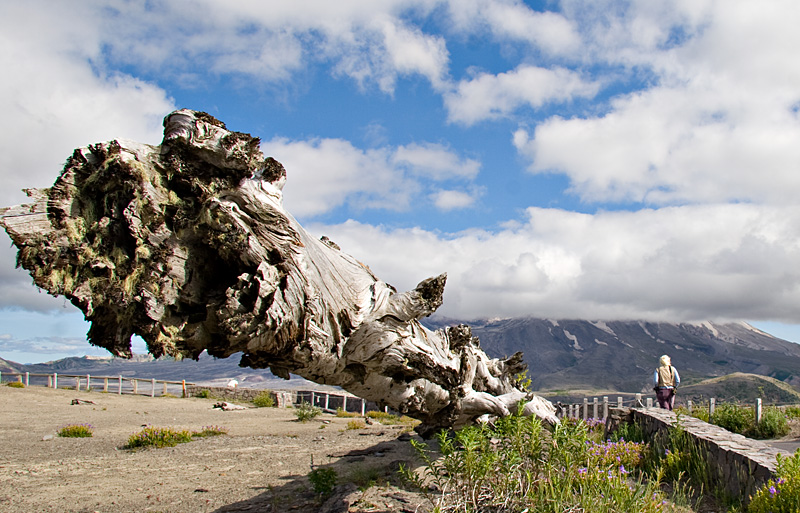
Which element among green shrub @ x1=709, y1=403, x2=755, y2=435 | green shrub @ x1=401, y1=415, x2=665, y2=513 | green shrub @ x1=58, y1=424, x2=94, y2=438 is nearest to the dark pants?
green shrub @ x1=709, y1=403, x2=755, y2=435

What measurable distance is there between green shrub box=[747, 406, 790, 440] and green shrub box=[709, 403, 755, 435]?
0.23 metres

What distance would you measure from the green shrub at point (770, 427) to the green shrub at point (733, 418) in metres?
0.23

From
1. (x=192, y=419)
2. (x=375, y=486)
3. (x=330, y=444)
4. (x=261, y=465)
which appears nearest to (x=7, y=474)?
(x=261, y=465)

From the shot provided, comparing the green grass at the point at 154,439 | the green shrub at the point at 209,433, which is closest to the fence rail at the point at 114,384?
the green shrub at the point at 209,433

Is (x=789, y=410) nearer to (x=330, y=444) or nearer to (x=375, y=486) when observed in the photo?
(x=330, y=444)

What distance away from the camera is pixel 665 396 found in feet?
43.5

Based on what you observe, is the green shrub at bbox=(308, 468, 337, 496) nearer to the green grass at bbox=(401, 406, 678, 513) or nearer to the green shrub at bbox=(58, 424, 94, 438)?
the green grass at bbox=(401, 406, 678, 513)

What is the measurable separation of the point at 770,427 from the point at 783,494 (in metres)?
11.2

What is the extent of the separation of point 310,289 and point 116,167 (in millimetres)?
1784

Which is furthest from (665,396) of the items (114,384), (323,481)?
(114,384)

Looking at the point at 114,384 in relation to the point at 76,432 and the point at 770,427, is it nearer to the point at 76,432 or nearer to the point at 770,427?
the point at 76,432

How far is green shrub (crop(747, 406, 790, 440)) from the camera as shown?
13.9 metres

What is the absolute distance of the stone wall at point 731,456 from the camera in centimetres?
633

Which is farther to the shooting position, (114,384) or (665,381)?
(114,384)
